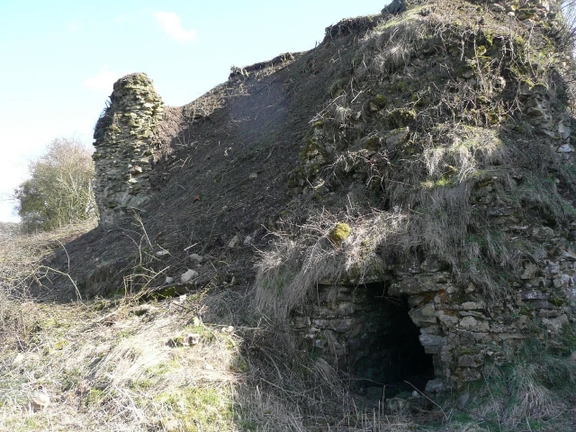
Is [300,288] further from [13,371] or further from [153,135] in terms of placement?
[153,135]

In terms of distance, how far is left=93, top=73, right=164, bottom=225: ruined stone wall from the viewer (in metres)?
11.4

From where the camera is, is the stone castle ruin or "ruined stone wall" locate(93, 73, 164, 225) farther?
"ruined stone wall" locate(93, 73, 164, 225)

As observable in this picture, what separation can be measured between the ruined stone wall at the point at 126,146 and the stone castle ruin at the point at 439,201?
12.5 feet

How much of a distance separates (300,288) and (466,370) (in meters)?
1.87

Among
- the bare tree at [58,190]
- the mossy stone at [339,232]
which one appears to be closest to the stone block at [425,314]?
the mossy stone at [339,232]

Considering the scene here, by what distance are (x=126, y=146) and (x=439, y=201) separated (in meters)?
8.66

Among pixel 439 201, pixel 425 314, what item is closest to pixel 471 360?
pixel 425 314

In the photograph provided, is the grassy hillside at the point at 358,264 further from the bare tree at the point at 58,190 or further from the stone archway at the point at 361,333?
the bare tree at the point at 58,190

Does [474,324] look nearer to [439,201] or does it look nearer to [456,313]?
[456,313]

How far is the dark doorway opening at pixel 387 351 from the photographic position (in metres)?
5.46

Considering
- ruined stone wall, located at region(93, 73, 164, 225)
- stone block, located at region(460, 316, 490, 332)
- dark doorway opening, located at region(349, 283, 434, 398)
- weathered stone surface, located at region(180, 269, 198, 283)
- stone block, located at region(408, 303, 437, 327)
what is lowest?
dark doorway opening, located at region(349, 283, 434, 398)

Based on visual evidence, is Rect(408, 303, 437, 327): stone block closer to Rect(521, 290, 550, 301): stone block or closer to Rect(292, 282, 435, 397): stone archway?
Rect(292, 282, 435, 397): stone archway

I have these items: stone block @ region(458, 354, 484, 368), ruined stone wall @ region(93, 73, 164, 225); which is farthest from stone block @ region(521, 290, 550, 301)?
ruined stone wall @ region(93, 73, 164, 225)

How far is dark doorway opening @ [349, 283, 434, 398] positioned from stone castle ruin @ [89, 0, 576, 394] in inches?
0.9
